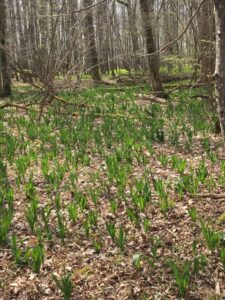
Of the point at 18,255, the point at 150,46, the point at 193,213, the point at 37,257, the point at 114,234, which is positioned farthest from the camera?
the point at 150,46

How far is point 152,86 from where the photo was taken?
10.5 m

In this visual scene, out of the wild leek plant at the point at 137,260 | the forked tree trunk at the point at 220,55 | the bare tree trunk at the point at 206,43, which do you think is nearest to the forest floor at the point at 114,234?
the wild leek plant at the point at 137,260

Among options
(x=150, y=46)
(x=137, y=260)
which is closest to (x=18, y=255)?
(x=137, y=260)

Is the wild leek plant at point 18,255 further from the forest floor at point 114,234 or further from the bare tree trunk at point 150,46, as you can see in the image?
the bare tree trunk at point 150,46

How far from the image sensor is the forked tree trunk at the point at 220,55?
106 inches

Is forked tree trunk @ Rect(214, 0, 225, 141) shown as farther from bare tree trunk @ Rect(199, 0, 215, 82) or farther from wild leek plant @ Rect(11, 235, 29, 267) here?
bare tree trunk @ Rect(199, 0, 215, 82)

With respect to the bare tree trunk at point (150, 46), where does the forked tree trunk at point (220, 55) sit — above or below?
below

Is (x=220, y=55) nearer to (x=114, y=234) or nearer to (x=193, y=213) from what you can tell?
(x=193, y=213)

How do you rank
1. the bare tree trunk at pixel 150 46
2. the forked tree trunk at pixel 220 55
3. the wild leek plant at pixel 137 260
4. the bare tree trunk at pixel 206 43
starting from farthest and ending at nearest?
the bare tree trunk at pixel 150 46 → the bare tree trunk at pixel 206 43 → the wild leek plant at pixel 137 260 → the forked tree trunk at pixel 220 55

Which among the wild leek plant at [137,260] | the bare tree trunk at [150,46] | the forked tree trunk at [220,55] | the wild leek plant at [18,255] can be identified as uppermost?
the bare tree trunk at [150,46]

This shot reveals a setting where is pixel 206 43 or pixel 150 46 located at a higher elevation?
pixel 150 46

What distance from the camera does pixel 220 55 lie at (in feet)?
9.07

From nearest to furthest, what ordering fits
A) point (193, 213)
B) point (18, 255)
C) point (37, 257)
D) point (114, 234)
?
point (37, 257) → point (18, 255) → point (114, 234) → point (193, 213)

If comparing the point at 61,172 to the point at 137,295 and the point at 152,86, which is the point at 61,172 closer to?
the point at 137,295
